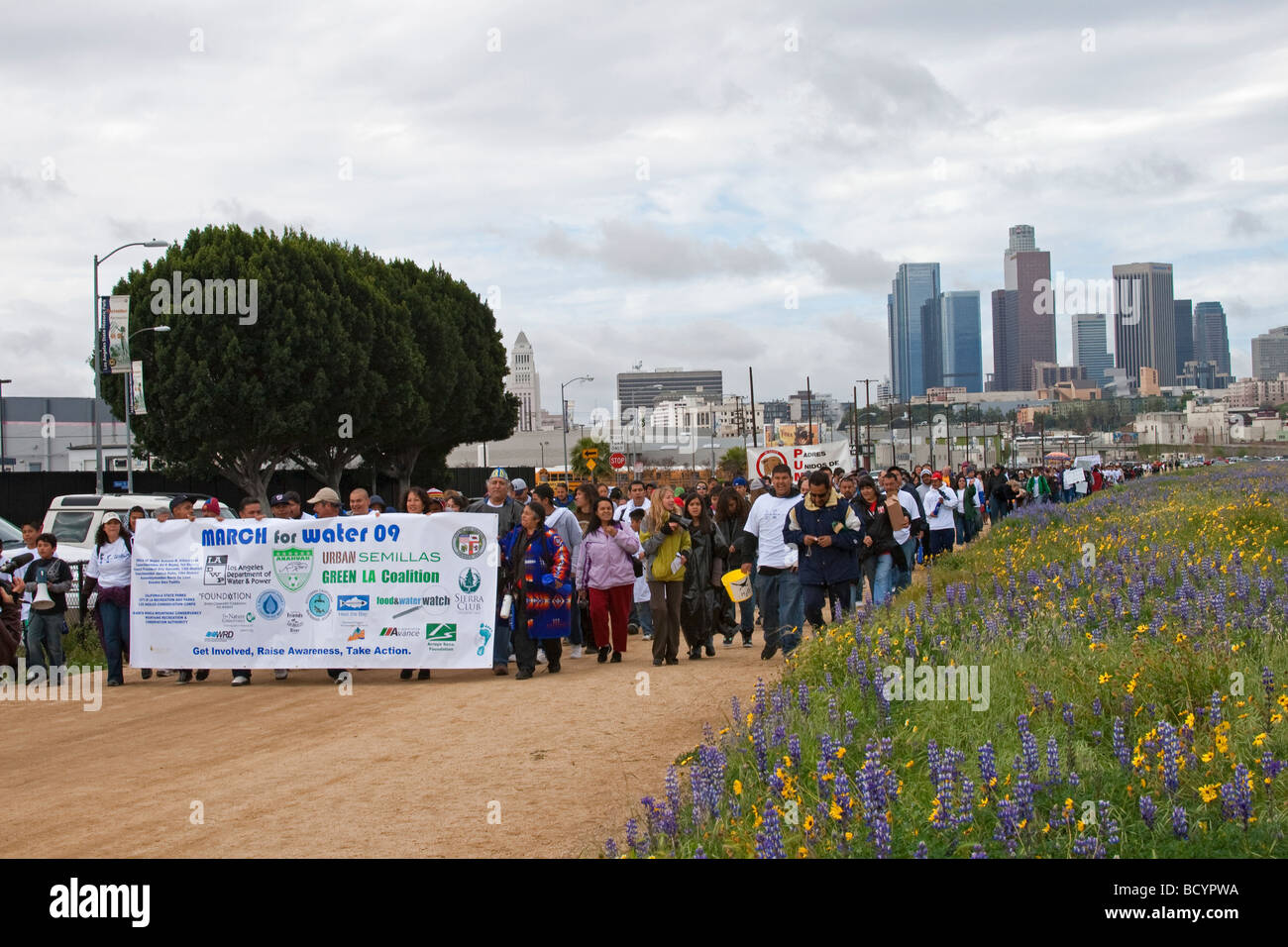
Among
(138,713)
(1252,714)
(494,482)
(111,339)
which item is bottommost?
(138,713)

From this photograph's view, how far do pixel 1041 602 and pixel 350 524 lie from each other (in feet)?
24.6

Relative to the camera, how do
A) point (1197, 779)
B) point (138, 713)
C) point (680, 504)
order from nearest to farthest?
1. point (1197, 779)
2. point (138, 713)
3. point (680, 504)

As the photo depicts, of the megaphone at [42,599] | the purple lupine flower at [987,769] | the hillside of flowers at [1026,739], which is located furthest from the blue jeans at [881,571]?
the purple lupine flower at [987,769]

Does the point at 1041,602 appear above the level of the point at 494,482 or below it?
below

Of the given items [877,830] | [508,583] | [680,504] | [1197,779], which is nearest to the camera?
[877,830]

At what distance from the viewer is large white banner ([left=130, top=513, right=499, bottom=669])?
15.1 m

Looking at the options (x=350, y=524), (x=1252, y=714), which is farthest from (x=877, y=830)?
(x=350, y=524)

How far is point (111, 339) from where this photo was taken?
125 feet

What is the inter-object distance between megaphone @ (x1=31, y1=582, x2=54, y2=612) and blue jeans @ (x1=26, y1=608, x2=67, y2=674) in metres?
0.12

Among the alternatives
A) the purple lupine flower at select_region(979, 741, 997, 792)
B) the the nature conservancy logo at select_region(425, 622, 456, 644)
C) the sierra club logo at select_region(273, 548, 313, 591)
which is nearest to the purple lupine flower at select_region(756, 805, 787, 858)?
the purple lupine flower at select_region(979, 741, 997, 792)

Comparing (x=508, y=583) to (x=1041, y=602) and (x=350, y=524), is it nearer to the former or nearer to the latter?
(x=350, y=524)

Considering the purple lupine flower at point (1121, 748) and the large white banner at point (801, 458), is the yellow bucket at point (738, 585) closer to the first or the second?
the purple lupine flower at point (1121, 748)

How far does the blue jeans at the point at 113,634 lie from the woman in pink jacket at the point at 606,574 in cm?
513

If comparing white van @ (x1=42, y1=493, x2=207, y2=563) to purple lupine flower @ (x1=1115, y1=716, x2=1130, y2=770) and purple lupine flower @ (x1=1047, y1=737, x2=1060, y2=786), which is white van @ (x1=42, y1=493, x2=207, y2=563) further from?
purple lupine flower @ (x1=1047, y1=737, x2=1060, y2=786)
